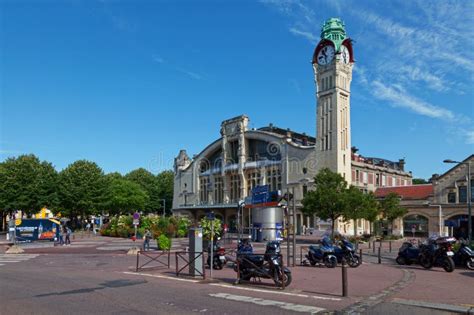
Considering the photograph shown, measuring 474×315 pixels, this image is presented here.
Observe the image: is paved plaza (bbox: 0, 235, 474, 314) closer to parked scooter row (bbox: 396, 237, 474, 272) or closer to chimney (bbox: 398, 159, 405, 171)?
parked scooter row (bbox: 396, 237, 474, 272)

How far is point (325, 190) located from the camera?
1656 inches

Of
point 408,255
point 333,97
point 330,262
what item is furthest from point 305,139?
point 330,262

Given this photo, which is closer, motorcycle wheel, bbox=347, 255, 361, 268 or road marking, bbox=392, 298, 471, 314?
road marking, bbox=392, 298, 471, 314

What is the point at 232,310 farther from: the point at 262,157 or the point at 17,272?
the point at 262,157

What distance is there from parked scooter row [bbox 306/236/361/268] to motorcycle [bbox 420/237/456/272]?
8.61ft

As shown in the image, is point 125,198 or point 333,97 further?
point 125,198

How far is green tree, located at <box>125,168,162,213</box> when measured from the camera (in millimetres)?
96312

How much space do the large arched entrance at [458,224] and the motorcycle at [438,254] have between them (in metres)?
31.2

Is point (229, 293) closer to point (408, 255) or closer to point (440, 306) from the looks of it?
point (440, 306)

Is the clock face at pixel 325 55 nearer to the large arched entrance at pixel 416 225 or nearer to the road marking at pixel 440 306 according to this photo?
the large arched entrance at pixel 416 225

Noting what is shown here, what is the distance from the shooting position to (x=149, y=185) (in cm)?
9819

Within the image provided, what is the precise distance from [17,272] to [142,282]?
6662mm

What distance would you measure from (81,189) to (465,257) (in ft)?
182

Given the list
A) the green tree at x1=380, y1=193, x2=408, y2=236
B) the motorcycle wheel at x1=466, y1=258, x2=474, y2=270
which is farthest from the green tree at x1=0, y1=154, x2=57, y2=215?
the motorcycle wheel at x1=466, y1=258, x2=474, y2=270
